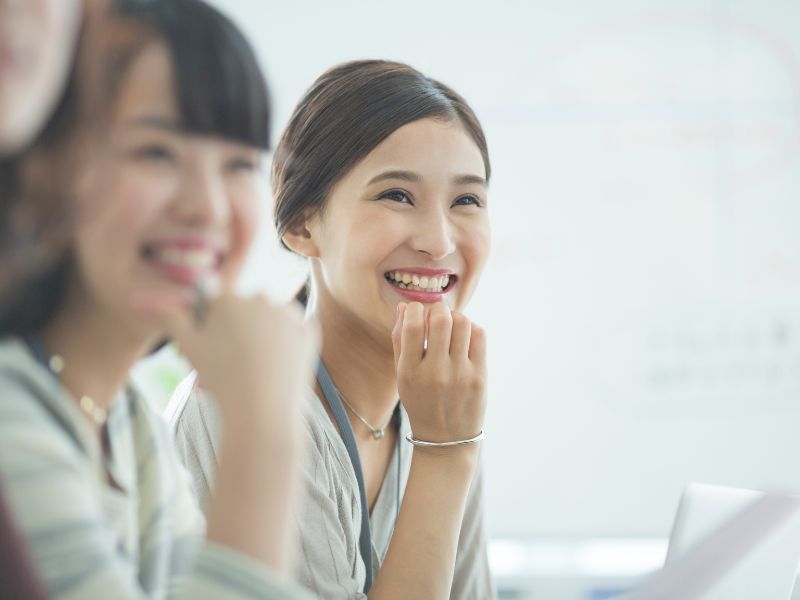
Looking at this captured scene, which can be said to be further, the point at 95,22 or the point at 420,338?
the point at 420,338

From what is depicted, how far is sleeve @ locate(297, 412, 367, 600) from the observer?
0.87 meters

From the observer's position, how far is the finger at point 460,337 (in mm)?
902

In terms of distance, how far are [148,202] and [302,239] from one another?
64 cm

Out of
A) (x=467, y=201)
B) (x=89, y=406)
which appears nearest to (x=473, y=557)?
(x=467, y=201)

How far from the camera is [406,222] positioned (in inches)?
40.1

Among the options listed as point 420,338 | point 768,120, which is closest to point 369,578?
point 420,338

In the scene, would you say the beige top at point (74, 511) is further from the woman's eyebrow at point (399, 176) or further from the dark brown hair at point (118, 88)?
the woman's eyebrow at point (399, 176)

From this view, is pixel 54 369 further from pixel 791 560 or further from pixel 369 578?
pixel 791 560

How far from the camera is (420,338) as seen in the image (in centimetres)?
90

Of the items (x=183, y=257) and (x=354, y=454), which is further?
(x=354, y=454)

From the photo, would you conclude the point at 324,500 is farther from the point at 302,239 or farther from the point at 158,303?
the point at 158,303

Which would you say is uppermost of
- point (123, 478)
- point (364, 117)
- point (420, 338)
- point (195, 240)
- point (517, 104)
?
point (517, 104)

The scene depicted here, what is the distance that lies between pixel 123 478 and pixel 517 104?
1.67 m

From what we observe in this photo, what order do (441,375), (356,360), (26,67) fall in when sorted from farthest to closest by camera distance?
(356,360), (441,375), (26,67)
